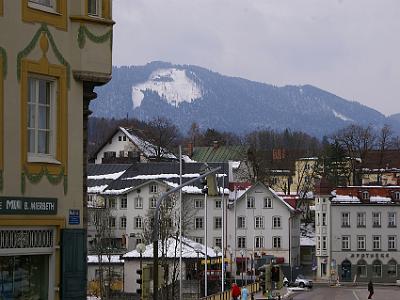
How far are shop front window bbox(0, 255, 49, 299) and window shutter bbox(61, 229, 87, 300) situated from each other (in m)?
0.33

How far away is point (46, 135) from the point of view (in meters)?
18.5

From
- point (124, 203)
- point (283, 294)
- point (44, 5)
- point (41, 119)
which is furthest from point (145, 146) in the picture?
point (41, 119)

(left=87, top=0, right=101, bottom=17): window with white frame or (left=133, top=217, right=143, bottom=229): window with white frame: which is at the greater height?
(left=87, top=0, right=101, bottom=17): window with white frame

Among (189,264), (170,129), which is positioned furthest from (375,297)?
(170,129)

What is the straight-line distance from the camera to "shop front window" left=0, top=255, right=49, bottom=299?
1767 cm

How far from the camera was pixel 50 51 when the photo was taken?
1841cm

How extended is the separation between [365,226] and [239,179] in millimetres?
28632

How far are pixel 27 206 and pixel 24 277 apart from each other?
4.78 feet

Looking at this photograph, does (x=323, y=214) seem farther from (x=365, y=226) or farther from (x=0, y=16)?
(x=0, y=16)

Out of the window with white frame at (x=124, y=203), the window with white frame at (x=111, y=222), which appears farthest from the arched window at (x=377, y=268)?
the window with white frame at (x=111, y=222)

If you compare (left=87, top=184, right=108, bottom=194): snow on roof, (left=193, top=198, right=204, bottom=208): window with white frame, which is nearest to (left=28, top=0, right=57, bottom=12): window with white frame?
(left=193, top=198, right=204, bottom=208): window with white frame

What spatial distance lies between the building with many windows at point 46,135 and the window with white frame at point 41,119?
0.02 meters

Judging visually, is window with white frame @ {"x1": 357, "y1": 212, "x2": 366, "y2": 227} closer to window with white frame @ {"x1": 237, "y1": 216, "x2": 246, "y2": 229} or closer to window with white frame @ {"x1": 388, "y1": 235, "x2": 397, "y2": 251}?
window with white frame @ {"x1": 388, "y1": 235, "x2": 397, "y2": 251}

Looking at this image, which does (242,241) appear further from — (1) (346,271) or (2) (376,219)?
(2) (376,219)
